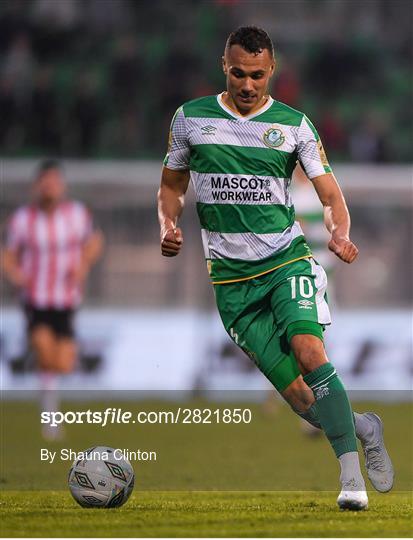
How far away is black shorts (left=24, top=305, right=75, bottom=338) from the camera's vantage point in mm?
12617

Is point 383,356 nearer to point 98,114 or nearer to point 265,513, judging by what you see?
point 98,114

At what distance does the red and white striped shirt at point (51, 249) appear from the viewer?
41.5 ft

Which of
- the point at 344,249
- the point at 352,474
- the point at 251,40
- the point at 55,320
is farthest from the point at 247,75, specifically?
the point at 55,320

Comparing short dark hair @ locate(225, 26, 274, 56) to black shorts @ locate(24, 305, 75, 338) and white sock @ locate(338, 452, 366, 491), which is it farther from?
black shorts @ locate(24, 305, 75, 338)

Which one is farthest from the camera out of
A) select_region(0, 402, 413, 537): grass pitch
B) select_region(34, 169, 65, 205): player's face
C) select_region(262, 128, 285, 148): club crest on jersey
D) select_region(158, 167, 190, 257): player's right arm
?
select_region(34, 169, 65, 205): player's face

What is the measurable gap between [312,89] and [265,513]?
16.0 meters

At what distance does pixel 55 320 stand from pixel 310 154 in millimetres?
6529

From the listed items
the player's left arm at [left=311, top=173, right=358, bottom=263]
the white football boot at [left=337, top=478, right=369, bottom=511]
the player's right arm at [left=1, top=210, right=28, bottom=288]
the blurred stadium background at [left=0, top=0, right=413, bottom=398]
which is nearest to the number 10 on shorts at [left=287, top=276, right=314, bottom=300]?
the player's left arm at [left=311, top=173, right=358, bottom=263]

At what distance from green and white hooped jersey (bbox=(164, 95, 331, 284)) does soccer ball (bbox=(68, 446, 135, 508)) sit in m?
1.06

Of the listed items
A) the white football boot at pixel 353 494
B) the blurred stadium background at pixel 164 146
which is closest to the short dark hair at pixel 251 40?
the white football boot at pixel 353 494

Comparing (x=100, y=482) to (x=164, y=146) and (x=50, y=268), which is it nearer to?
(x=50, y=268)

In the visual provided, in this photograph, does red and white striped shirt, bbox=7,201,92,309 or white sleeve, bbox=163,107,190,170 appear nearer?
white sleeve, bbox=163,107,190,170

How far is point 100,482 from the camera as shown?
6.54 metres

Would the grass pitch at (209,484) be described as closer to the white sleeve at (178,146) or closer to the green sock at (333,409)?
the green sock at (333,409)
